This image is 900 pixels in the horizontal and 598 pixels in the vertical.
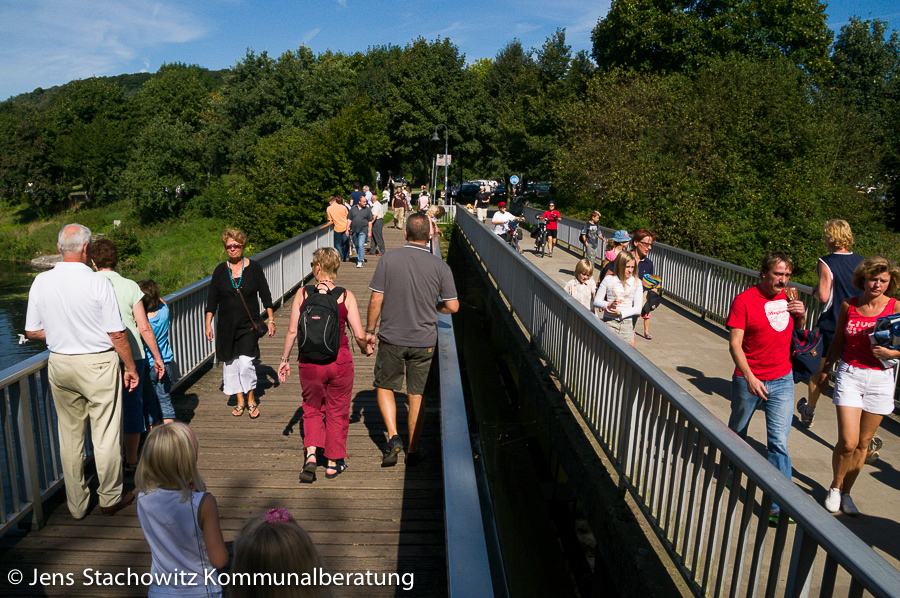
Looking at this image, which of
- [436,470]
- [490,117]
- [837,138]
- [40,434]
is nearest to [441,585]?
[436,470]

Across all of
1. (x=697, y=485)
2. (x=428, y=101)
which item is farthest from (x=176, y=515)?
(x=428, y=101)

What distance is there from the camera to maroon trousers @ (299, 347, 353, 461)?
4.57m

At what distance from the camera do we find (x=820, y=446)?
6004mm

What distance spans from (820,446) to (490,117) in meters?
53.1

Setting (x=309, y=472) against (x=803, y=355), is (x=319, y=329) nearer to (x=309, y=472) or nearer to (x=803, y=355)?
(x=309, y=472)

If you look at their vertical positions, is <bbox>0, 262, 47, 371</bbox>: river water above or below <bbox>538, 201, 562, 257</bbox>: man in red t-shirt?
below

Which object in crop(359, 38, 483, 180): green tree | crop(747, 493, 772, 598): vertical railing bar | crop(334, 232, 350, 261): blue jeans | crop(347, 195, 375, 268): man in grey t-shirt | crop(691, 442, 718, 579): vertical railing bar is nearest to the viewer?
crop(747, 493, 772, 598): vertical railing bar

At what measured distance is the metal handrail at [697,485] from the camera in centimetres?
239

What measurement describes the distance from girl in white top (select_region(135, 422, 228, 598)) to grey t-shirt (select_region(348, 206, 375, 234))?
42.5 ft

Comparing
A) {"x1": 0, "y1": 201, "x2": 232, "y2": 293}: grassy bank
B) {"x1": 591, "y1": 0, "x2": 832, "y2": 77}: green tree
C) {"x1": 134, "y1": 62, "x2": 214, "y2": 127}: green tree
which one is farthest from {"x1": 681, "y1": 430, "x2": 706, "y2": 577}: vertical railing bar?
{"x1": 134, "y1": 62, "x2": 214, "y2": 127}: green tree

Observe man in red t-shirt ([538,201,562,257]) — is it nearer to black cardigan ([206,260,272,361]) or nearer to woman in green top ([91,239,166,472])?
black cardigan ([206,260,272,361])

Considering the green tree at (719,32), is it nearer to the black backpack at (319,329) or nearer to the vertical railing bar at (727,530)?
the black backpack at (319,329)

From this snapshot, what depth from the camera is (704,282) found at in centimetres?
1216

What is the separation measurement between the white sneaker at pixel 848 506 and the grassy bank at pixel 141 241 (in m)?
41.7
